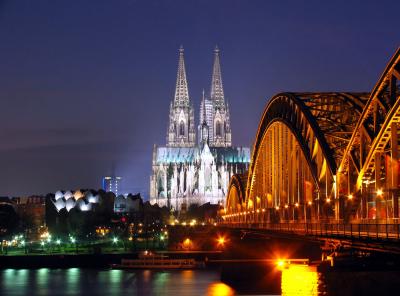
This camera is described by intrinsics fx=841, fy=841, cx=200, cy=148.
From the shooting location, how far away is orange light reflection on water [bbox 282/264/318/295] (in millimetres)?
48844

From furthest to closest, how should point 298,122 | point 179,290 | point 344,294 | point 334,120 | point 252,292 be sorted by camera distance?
point 179,290 → point 252,292 → point 298,122 → point 334,120 → point 344,294

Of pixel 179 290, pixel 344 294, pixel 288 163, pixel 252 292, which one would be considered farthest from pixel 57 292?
pixel 344 294

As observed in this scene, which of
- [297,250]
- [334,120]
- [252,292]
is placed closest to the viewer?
[334,120]

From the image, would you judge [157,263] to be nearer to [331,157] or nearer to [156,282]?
[156,282]

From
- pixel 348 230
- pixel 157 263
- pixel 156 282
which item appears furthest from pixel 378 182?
pixel 157 263

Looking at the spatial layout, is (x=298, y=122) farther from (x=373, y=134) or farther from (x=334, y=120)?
(x=373, y=134)

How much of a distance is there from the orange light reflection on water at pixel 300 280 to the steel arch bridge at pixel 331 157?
3.62 metres

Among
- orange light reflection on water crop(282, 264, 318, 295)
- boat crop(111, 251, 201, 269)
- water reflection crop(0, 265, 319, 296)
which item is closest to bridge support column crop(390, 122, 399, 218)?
orange light reflection on water crop(282, 264, 318, 295)

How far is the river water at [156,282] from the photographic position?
4490 cm

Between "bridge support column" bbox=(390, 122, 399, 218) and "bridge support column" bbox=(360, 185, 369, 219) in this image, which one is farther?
"bridge support column" bbox=(360, 185, 369, 219)

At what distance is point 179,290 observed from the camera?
87.2 m

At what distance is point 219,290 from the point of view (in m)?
82.7

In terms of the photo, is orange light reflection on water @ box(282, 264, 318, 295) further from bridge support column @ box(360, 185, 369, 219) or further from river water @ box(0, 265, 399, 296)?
bridge support column @ box(360, 185, 369, 219)

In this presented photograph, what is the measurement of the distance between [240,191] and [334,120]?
68.8 m
